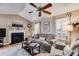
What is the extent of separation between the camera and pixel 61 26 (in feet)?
8.79

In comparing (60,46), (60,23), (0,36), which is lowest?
(60,46)

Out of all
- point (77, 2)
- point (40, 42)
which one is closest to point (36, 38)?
point (40, 42)

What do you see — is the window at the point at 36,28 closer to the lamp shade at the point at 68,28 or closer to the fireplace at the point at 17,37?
the fireplace at the point at 17,37

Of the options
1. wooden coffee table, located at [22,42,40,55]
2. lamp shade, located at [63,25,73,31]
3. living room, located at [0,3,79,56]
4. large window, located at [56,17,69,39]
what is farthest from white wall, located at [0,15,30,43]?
lamp shade, located at [63,25,73,31]

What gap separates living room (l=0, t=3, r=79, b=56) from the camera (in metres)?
2.62

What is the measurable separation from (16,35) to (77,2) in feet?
4.11

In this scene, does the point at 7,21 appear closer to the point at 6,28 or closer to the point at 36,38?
the point at 6,28

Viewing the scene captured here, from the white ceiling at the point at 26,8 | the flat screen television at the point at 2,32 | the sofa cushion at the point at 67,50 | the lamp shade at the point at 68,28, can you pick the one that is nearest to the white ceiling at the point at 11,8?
the white ceiling at the point at 26,8

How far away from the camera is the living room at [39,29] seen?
103 inches

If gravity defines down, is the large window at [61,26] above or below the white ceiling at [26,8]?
below

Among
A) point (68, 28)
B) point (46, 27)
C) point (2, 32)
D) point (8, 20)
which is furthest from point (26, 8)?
point (68, 28)

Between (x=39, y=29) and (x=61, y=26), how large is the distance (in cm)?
40

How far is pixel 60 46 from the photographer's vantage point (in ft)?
8.73

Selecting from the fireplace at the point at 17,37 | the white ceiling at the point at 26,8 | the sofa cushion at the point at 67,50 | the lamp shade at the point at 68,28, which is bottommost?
the sofa cushion at the point at 67,50
